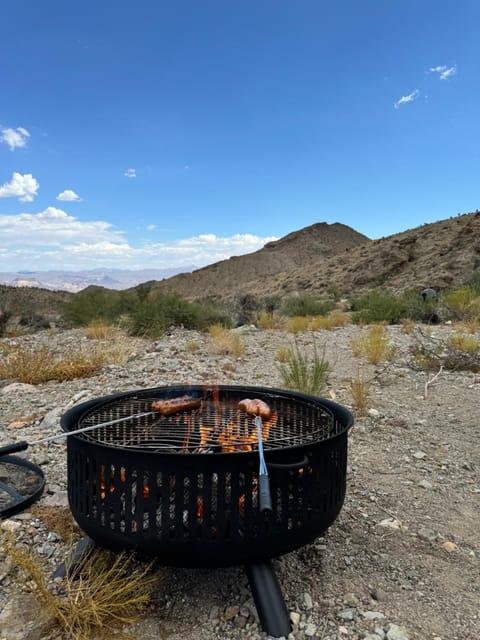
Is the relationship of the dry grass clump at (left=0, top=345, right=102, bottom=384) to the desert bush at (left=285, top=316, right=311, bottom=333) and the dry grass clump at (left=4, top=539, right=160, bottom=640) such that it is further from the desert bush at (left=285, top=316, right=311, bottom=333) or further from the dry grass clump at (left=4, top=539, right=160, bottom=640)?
the desert bush at (left=285, top=316, right=311, bottom=333)

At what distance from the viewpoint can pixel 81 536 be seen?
2053 mm

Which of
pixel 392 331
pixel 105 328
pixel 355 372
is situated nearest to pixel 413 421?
pixel 355 372

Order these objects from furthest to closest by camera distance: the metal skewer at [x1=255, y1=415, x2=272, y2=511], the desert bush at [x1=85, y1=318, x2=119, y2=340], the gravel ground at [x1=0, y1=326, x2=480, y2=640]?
the desert bush at [x1=85, y1=318, x2=119, y2=340]
the gravel ground at [x1=0, y1=326, x2=480, y2=640]
the metal skewer at [x1=255, y1=415, x2=272, y2=511]

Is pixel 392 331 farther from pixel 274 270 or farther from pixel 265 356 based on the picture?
pixel 274 270

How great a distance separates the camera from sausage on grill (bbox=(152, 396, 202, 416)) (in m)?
2.16

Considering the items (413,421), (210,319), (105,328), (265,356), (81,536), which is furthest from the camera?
(210,319)

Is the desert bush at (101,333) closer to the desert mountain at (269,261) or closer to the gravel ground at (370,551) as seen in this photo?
the gravel ground at (370,551)

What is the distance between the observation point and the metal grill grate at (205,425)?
76.8 inches

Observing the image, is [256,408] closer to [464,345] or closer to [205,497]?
[205,497]

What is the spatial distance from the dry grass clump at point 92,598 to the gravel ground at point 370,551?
0.06 m

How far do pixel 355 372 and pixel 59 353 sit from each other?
162 inches

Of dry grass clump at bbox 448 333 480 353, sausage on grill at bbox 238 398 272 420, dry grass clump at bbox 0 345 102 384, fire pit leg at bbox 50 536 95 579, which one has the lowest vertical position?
fire pit leg at bbox 50 536 95 579

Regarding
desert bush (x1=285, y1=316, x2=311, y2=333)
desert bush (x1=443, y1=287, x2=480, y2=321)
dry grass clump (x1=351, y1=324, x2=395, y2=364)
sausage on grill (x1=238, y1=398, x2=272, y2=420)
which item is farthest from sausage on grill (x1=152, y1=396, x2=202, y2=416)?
desert bush (x1=443, y1=287, x2=480, y2=321)

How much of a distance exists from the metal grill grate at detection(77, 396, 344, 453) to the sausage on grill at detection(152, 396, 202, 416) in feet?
0.15
